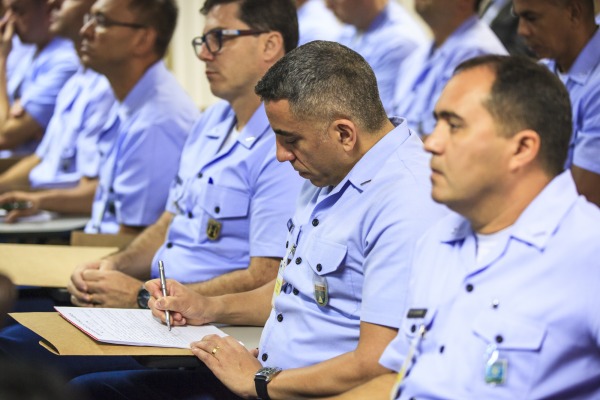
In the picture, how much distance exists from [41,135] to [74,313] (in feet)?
9.76

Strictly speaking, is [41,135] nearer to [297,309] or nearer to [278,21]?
[278,21]

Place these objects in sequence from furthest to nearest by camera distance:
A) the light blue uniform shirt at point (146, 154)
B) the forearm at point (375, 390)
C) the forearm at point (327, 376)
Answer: the light blue uniform shirt at point (146, 154) → the forearm at point (327, 376) → the forearm at point (375, 390)

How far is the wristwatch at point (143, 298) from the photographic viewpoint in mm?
2734

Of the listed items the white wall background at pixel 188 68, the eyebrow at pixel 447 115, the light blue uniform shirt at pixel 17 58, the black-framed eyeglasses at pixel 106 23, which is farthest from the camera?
the white wall background at pixel 188 68

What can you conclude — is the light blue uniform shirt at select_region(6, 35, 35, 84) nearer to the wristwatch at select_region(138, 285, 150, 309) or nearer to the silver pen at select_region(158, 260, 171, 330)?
the wristwatch at select_region(138, 285, 150, 309)

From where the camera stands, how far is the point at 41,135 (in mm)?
5172

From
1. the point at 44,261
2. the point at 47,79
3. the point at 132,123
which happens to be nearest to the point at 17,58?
the point at 47,79

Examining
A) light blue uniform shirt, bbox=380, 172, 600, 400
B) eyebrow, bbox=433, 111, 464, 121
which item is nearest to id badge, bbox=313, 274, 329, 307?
light blue uniform shirt, bbox=380, 172, 600, 400

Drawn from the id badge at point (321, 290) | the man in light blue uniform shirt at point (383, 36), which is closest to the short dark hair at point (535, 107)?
the id badge at point (321, 290)

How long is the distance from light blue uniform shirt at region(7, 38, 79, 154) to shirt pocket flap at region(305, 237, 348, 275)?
323 cm

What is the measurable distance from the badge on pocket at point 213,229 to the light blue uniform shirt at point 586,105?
1.00 meters

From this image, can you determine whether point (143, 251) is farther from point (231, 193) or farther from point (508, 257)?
point (508, 257)

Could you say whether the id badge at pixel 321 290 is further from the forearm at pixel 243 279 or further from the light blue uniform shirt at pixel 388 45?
the light blue uniform shirt at pixel 388 45

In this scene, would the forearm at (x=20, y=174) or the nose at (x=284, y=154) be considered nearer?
the nose at (x=284, y=154)
